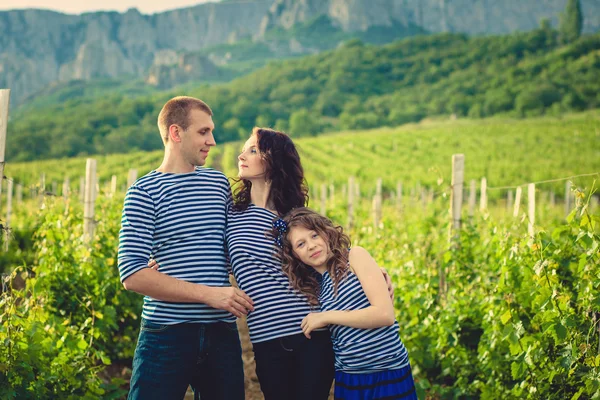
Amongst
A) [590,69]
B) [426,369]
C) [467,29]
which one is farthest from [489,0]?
[426,369]

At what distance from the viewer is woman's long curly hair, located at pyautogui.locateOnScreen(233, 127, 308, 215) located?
8.39 ft

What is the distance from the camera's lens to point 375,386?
2.35m

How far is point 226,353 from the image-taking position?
230 centimetres

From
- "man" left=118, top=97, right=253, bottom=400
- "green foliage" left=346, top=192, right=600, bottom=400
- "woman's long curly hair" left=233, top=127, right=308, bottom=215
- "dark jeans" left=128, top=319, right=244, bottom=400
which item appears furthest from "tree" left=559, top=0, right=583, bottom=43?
"dark jeans" left=128, top=319, right=244, bottom=400

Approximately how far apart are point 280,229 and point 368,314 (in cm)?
46

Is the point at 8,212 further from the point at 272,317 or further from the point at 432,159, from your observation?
the point at 432,159

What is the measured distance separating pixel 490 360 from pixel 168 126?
92.5 inches

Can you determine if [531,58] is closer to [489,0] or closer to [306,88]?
[306,88]

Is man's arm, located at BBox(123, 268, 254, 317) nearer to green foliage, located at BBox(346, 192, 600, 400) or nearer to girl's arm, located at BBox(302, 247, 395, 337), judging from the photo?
girl's arm, located at BBox(302, 247, 395, 337)

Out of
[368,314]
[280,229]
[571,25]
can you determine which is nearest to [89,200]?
[280,229]

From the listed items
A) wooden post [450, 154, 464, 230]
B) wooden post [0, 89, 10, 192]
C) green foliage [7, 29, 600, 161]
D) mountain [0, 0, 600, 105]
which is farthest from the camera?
mountain [0, 0, 600, 105]

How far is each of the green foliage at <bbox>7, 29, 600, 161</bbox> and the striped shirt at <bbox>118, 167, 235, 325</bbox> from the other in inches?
2264

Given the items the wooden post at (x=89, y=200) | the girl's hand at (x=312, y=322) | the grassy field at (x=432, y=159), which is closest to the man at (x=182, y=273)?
the girl's hand at (x=312, y=322)

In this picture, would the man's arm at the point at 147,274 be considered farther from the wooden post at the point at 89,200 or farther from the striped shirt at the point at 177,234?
the wooden post at the point at 89,200
